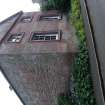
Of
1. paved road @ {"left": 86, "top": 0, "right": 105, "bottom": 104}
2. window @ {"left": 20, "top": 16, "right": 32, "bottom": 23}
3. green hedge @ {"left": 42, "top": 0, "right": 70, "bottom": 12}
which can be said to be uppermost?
paved road @ {"left": 86, "top": 0, "right": 105, "bottom": 104}

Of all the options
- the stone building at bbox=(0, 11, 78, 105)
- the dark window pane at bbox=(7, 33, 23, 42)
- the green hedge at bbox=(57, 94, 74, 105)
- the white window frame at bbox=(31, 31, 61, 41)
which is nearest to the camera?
the stone building at bbox=(0, 11, 78, 105)

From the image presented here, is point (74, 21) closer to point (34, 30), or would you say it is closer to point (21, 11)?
point (34, 30)

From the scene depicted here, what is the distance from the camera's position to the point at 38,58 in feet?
54.9

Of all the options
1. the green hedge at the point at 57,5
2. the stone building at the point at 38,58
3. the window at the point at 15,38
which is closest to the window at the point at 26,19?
the stone building at the point at 38,58

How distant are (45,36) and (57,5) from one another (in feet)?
19.9

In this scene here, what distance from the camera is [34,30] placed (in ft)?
66.3

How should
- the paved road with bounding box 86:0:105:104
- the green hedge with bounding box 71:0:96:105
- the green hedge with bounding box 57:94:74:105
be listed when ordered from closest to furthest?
the paved road with bounding box 86:0:105:104
the green hedge with bounding box 71:0:96:105
the green hedge with bounding box 57:94:74:105

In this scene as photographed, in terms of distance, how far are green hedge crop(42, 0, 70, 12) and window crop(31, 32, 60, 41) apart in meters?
5.18

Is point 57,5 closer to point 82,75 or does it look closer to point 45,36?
point 45,36

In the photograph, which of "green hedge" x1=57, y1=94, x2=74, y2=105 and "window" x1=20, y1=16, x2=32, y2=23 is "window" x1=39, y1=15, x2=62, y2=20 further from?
"green hedge" x1=57, y1=94, x2=74, y2=105

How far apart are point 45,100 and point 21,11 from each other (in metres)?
9.36

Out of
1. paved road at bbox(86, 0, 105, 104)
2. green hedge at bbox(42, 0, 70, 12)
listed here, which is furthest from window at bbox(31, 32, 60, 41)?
paved road at bbox(86, 0, 105, 104)

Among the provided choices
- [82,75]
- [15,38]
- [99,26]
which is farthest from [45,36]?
[99,26]

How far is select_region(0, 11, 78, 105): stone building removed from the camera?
16750 mm
